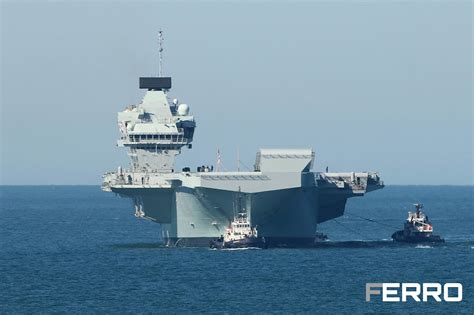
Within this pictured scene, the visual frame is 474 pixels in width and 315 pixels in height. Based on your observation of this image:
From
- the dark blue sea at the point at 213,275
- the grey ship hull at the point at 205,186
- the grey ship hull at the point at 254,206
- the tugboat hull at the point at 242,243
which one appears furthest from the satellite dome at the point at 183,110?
the tugboat hull at the point at 242,243

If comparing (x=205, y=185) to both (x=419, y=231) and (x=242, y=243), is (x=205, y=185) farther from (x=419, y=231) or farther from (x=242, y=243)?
(x=419, y=231)

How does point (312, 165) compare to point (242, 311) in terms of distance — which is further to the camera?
point (312, 165)

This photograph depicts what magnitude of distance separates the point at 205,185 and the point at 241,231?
3766 mm

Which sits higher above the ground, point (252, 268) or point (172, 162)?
point (172, 162)

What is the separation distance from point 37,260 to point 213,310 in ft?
91.0

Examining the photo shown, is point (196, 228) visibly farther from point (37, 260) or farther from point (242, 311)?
point (242, 311)

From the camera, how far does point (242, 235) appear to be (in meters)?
85.3

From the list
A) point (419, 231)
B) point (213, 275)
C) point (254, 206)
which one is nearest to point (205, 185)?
point (254, 206)

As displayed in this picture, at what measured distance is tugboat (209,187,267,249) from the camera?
84.9m

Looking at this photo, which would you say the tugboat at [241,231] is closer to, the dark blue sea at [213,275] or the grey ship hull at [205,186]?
the grey ship hull at [205,186]

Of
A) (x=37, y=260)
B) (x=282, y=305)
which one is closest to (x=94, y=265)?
(x=37, y=260)

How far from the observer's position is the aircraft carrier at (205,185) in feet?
275

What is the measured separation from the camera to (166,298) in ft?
222

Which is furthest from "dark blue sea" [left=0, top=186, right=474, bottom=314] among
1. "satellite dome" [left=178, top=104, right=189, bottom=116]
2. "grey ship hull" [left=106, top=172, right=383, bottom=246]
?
"satellite dome" [left=178, top=104, right=189, bottom=116]
